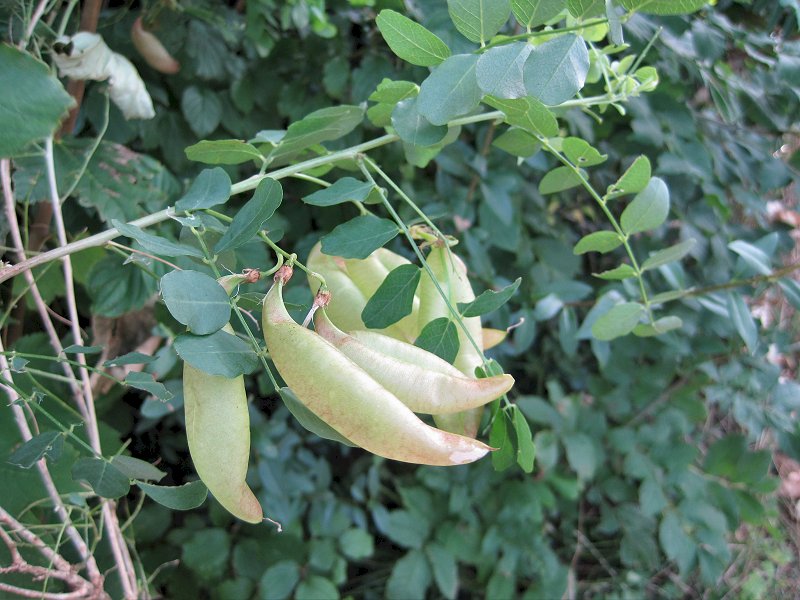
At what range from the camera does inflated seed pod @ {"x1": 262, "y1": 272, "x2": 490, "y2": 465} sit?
330 millimetres

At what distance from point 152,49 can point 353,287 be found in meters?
0.60

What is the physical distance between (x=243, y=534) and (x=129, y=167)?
662 mm

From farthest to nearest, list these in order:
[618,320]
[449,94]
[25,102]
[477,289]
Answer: [477,289]
[618,320]
[449,94]
[25,102]

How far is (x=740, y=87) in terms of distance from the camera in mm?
1074

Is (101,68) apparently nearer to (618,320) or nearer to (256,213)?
(256,213)

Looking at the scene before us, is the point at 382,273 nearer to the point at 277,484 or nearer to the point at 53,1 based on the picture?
the point at 53,1

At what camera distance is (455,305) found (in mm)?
479

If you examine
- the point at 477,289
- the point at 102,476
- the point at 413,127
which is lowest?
the point at 477,289

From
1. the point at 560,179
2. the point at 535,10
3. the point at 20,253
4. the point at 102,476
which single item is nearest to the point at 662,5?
the point at 535,10

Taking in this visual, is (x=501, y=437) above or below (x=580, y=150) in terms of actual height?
below

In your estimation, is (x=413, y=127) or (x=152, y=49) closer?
(x=413, y=127)

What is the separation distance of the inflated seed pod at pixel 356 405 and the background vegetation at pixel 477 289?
43cm

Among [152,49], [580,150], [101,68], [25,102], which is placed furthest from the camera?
[152,49]

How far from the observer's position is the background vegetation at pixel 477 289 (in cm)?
84
